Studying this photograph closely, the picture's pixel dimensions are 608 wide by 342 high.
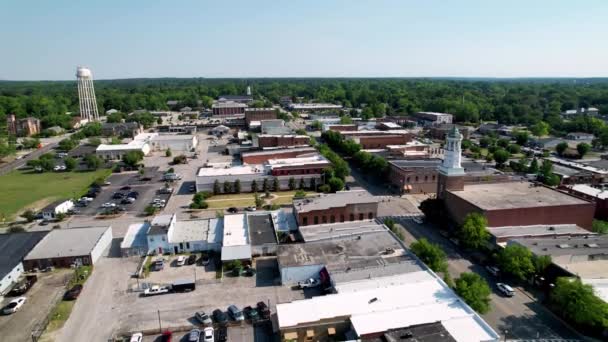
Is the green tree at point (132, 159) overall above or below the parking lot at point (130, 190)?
above

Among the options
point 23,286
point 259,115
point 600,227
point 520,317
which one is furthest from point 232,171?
point 259,115

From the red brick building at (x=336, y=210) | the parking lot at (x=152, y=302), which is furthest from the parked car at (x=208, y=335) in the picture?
the red brick building at (x=336, y=210)

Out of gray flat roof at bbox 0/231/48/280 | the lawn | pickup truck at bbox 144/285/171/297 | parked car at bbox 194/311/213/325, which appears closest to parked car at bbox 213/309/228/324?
parked car at bbox 194/311/213/325

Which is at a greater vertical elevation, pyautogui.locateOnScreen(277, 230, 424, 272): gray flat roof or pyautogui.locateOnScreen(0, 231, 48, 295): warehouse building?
pyautogui.locateOnScreen(277, 230, 424, 272): gray flat roof

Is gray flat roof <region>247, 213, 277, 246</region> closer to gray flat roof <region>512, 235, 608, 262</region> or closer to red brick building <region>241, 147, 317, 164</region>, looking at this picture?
gray flat roof <region>512, 235, 608, 262</region>

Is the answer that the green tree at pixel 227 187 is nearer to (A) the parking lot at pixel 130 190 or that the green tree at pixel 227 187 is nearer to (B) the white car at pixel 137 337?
(A) the parking lot at pixel 130 190
